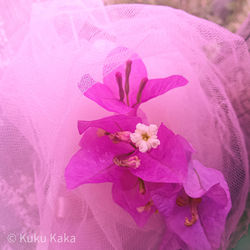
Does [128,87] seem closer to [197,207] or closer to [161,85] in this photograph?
[161,85]

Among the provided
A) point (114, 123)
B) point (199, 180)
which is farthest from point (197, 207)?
point (114, 123)

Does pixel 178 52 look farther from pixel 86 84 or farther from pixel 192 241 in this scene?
pixel 192 241

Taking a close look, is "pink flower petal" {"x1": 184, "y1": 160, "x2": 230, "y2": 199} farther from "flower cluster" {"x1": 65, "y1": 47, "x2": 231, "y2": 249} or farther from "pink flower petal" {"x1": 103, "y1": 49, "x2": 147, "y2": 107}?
"pink flower petal" {"x1": 103, "y1": 49, "x2": 147, "y2": 107}

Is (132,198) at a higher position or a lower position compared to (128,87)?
lower

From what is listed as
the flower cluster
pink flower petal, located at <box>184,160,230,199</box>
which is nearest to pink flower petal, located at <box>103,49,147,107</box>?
the flower cluster

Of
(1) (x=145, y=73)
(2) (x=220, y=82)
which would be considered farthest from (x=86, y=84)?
(2) (x=220, y=82)

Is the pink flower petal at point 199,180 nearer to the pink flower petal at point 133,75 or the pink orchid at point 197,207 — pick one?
the pink orchid at point 197,207

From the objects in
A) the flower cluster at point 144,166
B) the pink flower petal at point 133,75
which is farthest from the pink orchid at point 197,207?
the pink flower petal at point 133,75
